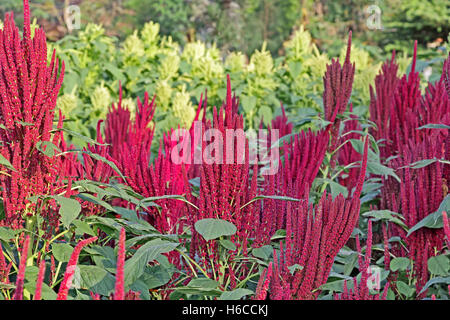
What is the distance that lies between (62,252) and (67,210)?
0.50 ft

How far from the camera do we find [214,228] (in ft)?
4.87

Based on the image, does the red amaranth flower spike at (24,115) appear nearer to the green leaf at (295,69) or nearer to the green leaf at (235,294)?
the green leaf at (235,294)

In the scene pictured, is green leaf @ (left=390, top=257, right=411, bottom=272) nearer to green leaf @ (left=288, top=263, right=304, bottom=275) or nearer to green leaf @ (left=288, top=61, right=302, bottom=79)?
green leaf @ (left=288, top=263, right=304, bottom=275)

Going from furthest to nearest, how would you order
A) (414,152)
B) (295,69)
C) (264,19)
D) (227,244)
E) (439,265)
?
1. (264,19)
2. (295,69)
3. (414,152)
4. (439,265)
5. (227,244)

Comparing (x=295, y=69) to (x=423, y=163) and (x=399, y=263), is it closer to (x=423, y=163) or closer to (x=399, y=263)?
(x=423, y=163)

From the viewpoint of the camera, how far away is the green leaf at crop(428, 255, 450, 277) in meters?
1.86

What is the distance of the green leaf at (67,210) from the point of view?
1.41 meters

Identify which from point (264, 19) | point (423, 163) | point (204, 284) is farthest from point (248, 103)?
point (264, 19)

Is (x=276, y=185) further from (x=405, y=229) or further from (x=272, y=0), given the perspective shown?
(x=272, y=0)

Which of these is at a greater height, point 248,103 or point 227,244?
point 248,103

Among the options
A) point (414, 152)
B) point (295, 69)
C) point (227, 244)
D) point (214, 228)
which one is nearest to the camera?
point (214, 228)

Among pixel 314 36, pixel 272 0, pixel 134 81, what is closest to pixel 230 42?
pixel 314 36

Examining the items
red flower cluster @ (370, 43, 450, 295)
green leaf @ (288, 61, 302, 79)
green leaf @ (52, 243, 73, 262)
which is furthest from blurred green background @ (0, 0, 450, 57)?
green leaf @ (52, 243, 73, 262)

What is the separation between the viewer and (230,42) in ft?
43.5
